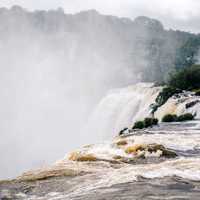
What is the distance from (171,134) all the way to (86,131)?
82.5 m

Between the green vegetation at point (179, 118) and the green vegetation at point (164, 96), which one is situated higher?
the green vegetation at point (164, 96)

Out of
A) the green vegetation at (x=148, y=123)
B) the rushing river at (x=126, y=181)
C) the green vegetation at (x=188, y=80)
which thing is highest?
the green vegetation at (x=188, y=80)

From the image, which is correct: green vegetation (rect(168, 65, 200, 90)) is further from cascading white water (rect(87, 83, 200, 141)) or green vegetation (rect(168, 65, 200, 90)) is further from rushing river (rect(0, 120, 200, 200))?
rushing river (rect(0, 120, 200, 200))

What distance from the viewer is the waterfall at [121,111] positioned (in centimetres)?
8462

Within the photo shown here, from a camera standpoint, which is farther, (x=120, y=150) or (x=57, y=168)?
(x=120, y=150)

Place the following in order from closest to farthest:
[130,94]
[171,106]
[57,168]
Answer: [57,168]
[171,106]
[130,94]

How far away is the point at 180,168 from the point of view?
23141 mm

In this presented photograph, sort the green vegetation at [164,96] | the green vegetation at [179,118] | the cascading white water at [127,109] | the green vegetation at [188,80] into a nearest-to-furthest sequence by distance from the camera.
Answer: the green vegetation at [179,118]
the cascading white water at [127,109]
the green vegetation at [164,96]
the green vegetation at [188,80]

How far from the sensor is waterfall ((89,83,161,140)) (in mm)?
84625

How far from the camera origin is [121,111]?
319ft

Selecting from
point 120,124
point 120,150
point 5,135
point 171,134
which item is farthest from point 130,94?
point 5,135

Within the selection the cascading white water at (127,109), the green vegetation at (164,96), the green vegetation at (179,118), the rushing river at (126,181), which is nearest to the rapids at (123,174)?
the rushing river at (126,181)

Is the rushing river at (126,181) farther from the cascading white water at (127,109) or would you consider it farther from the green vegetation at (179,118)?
the cascading white water at (127,109)

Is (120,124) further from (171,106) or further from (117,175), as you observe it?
(117,175)
